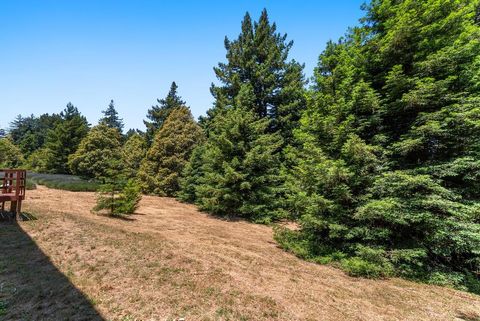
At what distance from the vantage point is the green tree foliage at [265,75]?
1961 cm

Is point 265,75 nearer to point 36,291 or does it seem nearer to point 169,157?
point 169,157

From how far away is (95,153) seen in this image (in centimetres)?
2706

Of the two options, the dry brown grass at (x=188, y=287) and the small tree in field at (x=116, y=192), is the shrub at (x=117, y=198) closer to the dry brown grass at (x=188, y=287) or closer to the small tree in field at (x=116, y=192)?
the small tree in field at (x=116, y=192)

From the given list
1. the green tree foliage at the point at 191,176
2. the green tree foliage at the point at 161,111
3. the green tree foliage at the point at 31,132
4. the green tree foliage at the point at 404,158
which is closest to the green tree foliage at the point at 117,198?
the green tree foliage at the point at 404,158

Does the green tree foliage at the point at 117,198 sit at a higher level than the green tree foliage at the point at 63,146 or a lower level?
lower

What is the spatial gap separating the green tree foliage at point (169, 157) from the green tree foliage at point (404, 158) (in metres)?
16.0

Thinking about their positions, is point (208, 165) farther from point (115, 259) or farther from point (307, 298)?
point (307, 298)

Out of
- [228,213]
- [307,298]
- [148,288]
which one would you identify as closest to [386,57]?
[307,298]

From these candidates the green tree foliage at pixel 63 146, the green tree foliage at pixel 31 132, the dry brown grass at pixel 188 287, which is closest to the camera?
the dry brown grass at pixel 188 287

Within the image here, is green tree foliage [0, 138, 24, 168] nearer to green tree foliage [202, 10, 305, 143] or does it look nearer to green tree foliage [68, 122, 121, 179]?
green tree foliage [68, 122, 121, 179]

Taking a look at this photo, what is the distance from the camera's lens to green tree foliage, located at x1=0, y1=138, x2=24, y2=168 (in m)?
35.8

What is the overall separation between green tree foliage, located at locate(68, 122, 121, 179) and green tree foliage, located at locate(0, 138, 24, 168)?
1694 cm

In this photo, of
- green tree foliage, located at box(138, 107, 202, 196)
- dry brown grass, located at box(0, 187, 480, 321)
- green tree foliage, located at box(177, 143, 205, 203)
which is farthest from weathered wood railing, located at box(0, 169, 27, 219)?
green tree foliage, located at box(138, 107, 202, 196)

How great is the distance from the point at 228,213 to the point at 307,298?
10.5 metres
